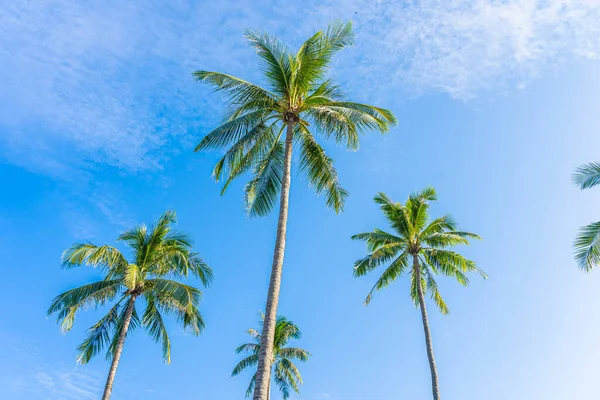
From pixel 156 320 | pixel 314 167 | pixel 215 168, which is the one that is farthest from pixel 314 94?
pixel 156 320

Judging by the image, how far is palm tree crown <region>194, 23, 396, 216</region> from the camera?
599 inches

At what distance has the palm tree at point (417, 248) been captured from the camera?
21672 millimetres

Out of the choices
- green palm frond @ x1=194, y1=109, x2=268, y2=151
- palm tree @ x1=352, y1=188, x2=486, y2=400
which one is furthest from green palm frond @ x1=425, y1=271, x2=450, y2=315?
green palm frond @ x1=194, y1=109, x2=268, y2=151

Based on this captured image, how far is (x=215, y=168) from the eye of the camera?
16.2 metres

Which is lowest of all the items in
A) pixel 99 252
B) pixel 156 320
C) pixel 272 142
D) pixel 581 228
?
pixel 156 320

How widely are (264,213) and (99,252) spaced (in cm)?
707

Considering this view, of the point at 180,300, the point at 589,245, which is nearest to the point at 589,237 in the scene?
the point at 589,245

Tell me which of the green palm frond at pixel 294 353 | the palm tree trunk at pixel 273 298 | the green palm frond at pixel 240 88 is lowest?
the palm tree trunk at pixel 273 298

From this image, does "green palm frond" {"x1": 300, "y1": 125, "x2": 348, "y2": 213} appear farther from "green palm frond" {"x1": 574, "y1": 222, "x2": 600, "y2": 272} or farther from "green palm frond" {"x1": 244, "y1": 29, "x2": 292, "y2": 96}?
"green palm frond" {"x1": 574, "y1": 222, "x2": 600, "y2": 272}

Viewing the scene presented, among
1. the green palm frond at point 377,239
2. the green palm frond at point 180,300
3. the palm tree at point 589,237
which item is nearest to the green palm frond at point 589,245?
the palm tree at point 589,237

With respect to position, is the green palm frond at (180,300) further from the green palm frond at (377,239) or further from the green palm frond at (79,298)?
the green palm frond at (377,239)

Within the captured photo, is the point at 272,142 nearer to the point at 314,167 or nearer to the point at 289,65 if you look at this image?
the point at 314,167

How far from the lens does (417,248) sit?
2203cm

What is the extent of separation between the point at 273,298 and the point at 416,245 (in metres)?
11.8
